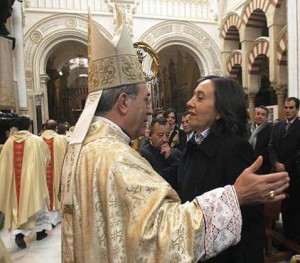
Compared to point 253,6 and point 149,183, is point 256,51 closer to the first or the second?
point 253,6

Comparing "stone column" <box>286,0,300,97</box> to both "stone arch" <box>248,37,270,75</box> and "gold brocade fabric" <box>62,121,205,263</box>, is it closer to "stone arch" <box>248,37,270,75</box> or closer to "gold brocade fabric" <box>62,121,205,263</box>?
"stone arch" <box>248,37,270,75</box>

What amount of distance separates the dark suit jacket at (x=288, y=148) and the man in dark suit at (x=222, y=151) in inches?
86.5

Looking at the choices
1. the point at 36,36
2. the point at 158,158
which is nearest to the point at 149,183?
the point at 158,158

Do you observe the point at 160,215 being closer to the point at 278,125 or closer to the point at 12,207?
the point at 278,125

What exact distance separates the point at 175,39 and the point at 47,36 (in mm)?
4901

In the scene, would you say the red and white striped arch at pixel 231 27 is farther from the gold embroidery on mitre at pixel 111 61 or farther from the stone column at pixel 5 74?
the gold embroidery on mitre at pixel 111 61

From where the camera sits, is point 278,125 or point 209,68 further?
point 209,68

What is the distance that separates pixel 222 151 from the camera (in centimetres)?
150

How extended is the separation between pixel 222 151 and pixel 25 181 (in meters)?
3.55

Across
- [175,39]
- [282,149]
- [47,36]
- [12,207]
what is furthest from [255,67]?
[12,207]

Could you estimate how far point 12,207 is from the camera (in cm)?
436

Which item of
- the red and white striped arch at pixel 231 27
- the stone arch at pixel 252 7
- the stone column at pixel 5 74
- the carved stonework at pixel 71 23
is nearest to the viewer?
the stone column at pixel 5 74

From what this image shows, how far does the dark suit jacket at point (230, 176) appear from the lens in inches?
57.6

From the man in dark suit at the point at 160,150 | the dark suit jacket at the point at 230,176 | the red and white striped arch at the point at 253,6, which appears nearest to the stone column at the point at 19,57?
the man in dark suit at the point at 160,150
